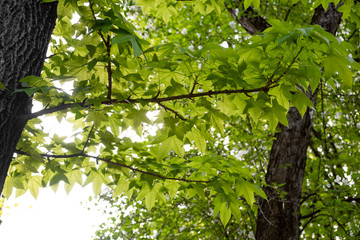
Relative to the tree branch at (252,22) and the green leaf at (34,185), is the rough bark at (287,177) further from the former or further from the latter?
the green leaf at (34,185)

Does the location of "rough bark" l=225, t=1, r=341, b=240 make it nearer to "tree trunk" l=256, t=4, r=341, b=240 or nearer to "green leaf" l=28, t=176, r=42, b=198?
"tree trunk" l=256, t=4, r=341, b=240

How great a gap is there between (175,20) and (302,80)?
5565 millimetres

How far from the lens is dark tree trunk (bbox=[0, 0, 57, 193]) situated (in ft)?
5.12

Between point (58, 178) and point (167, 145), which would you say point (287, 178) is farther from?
point (58, 178)

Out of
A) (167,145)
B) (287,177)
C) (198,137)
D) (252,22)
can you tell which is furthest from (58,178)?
(252,22)

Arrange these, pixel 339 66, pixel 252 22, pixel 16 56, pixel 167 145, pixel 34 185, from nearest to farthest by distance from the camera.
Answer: pixel 339 66 < pixel 16 56 < pixel 167 145 < pixel 34 185 < pixel 252 22

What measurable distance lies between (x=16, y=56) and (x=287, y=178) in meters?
3.06

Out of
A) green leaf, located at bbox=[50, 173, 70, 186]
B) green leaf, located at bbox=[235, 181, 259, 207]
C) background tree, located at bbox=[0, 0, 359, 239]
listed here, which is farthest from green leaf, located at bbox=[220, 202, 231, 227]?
green leaf, located at bbox=[50, 173, 70, 186]

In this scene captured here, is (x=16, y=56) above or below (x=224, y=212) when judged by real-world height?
above

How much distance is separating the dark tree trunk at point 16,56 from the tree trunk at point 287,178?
2.57 metres

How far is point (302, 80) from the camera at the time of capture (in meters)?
1.34

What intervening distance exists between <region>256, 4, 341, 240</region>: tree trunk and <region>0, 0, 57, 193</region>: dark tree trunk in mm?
2573

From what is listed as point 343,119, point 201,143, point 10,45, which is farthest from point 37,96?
point 343,119

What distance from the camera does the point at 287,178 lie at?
3723 millimetres
